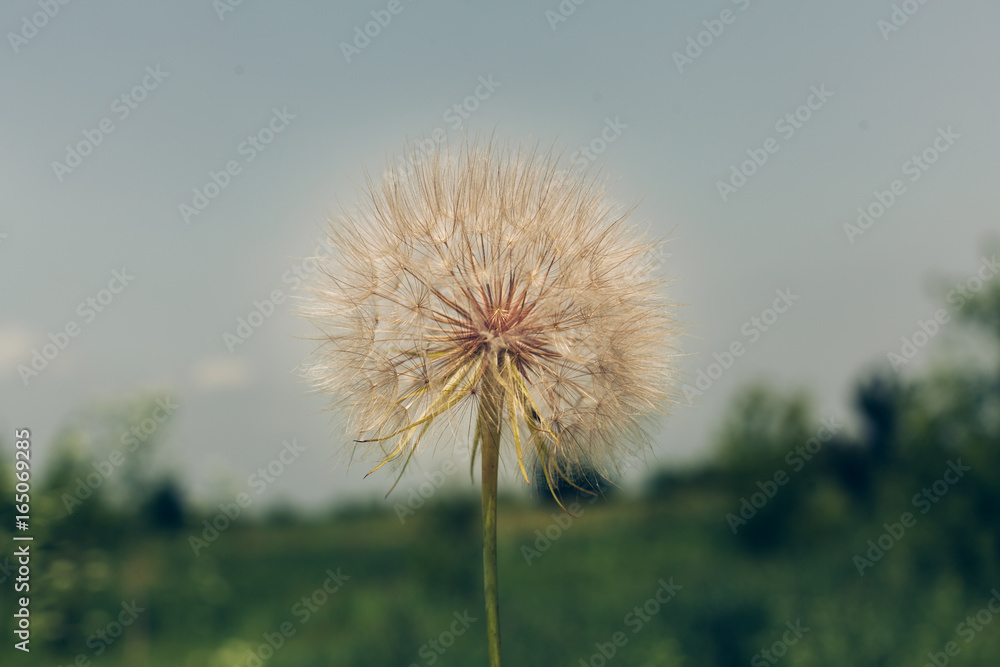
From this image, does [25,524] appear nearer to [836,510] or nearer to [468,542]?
[468,542]

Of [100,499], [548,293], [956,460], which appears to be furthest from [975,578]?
[100,499]

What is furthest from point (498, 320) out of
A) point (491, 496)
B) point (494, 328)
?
point (491, 496)

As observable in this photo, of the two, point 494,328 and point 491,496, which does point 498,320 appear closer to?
point 494,328
